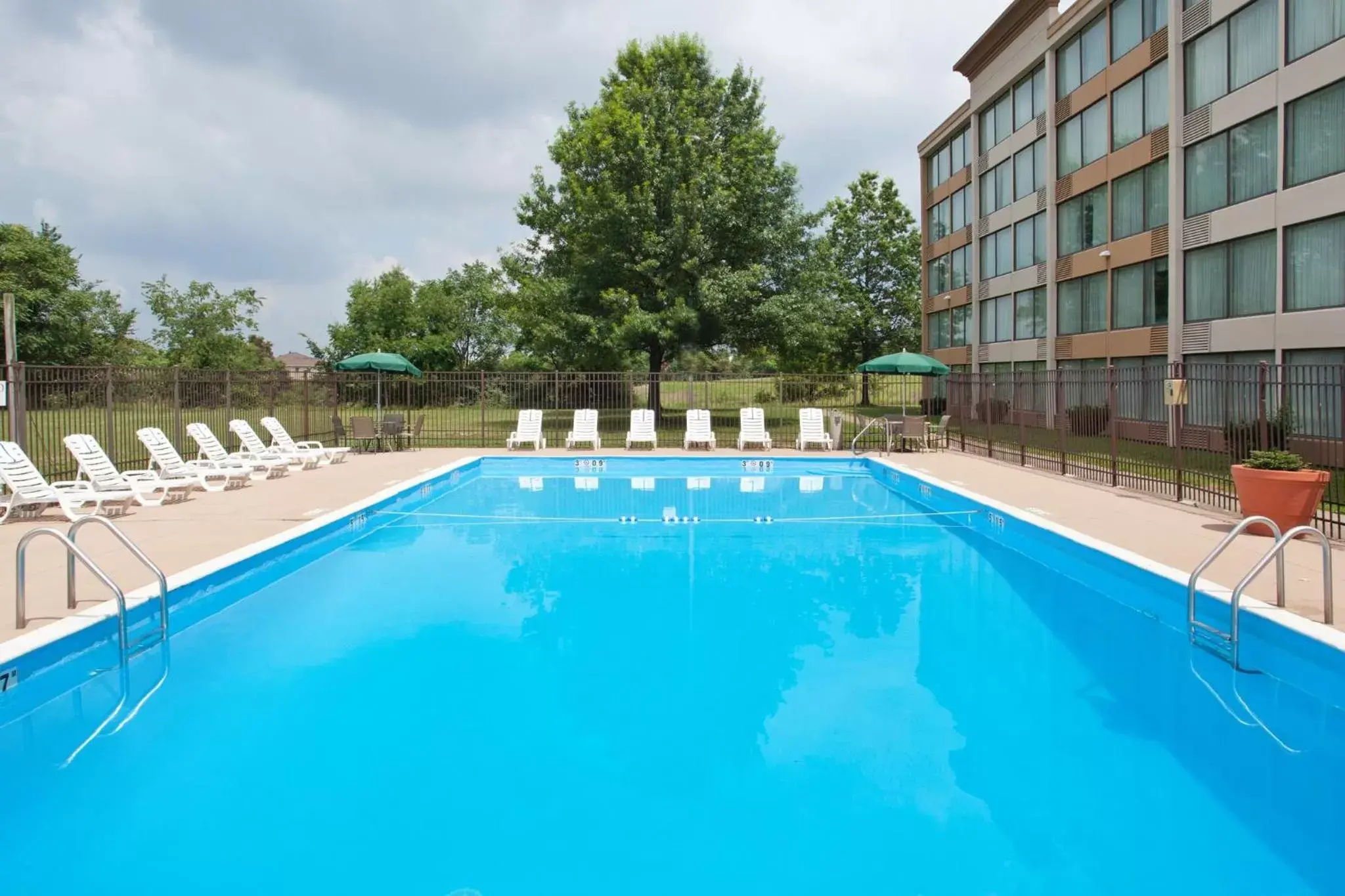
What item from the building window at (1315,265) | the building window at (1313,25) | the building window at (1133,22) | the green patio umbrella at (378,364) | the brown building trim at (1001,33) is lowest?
the green patio umbrella at (378,364)

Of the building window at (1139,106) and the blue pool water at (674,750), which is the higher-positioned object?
the building window at (1139,106)

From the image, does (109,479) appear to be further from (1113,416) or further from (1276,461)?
(1113,416)

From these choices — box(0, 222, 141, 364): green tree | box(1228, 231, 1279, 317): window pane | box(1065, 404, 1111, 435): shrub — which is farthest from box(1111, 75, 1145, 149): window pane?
box(0, 222, 141, 364): green tree

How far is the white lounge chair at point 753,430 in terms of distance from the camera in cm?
2133

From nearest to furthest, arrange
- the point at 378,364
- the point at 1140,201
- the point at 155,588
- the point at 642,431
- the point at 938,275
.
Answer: the point at 155,588
the point at 378,364
the point at 642,431
the point at 1140,201
the point at 938,275

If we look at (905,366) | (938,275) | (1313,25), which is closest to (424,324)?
(938,275)

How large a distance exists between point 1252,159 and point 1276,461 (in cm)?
1298

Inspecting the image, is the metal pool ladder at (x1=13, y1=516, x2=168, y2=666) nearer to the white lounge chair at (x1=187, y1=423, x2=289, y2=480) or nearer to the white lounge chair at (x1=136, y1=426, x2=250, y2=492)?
the white lounge chair at (x1=136, y1=426, x2=250, y2=492)

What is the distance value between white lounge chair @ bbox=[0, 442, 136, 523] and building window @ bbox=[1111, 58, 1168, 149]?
2283 centimetres

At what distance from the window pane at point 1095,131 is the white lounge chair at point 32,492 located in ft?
79.9

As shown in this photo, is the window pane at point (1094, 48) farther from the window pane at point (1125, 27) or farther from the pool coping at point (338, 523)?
the pool coping at point (338, 523)

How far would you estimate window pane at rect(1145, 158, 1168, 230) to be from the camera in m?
21.4

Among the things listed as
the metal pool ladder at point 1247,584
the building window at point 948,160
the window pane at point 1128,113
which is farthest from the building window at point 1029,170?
the metal pool ladder at point 1247,584

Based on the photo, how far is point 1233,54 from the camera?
18.7 metres
